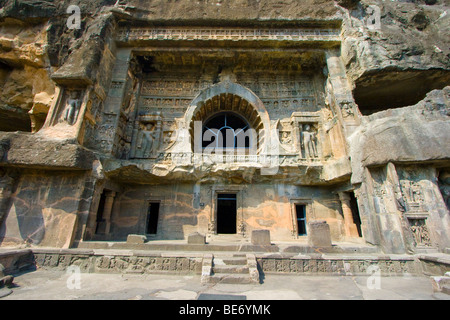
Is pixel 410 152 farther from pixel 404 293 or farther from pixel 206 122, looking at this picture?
pixel 206 122

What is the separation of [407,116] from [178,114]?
26.7 ft

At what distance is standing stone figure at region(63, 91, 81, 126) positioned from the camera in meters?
6.59

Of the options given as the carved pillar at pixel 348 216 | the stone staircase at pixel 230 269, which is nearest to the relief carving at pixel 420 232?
the carved pillar at pixel 348 216

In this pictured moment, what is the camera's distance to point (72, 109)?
6.68 m

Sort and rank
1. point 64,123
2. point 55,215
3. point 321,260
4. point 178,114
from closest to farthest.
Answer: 1. point 321,260
2. point 55,215
3. point 64,123
4. point 178,114

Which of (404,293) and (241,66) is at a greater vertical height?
(241,66)

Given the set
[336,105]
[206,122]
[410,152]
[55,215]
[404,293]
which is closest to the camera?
[404,293]

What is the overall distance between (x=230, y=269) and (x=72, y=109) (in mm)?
7025

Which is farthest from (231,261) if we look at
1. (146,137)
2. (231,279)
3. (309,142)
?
(146,137)

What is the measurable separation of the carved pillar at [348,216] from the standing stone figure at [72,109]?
32.4 ft

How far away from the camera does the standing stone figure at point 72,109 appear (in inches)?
259

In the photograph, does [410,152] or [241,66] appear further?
[241,66]

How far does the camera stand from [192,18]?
8.28 metres

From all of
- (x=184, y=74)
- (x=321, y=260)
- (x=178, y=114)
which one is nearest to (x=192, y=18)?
(x=184, y=74)
